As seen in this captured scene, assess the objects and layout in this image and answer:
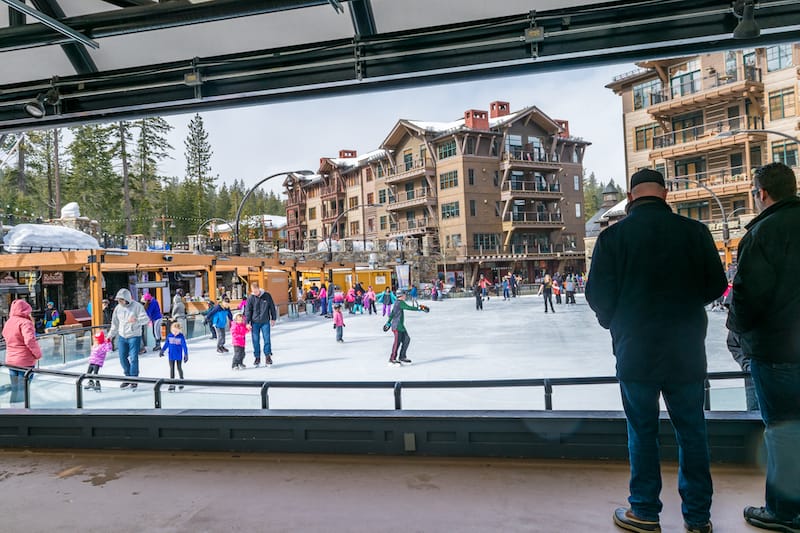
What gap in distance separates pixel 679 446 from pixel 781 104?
33.1 meters

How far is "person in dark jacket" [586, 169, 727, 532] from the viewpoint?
2.35 metres

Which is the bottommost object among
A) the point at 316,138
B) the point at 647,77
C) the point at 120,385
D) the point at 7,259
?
the point at 120,385

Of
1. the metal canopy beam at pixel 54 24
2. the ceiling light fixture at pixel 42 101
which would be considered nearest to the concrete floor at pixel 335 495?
the ceiling light fixture at pixel 42 101

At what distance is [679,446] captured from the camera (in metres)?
2.39

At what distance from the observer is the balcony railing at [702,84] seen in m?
28.4

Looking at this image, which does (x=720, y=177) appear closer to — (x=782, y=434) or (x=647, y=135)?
(x=647, y=135)

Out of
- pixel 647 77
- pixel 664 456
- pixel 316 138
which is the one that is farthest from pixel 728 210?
pixel 316 138

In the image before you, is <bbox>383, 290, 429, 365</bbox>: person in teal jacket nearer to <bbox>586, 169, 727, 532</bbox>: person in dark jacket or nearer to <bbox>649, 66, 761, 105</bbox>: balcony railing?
<bbox>586, 169, 727, 532</bbox>: person in dark jacket

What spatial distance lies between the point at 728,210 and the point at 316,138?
68690 millimetres

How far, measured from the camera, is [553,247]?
46.5 m

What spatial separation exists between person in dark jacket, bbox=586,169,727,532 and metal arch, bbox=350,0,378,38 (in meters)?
2.05

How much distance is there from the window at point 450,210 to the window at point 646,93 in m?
14.5

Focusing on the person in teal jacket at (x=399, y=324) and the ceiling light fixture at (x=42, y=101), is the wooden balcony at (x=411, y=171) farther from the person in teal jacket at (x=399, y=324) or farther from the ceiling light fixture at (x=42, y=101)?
the ceiling light fixture at (x=42, y=101)

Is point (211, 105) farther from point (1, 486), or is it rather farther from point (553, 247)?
point (553, 247)
